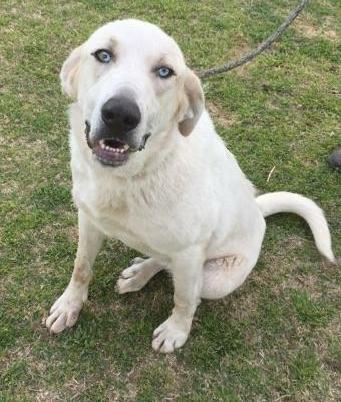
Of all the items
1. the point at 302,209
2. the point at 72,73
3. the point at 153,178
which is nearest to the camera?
the point at 72,73

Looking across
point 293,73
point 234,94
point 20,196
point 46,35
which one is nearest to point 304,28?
point 293,73

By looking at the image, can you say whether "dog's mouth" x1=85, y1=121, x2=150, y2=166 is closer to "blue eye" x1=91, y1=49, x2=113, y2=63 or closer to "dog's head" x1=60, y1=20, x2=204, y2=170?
"dog's head" x1=60, y1=20, x2=204, y2=170

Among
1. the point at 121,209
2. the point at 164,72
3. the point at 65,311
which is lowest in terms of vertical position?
the point at 65,311

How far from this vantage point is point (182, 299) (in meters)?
3.23

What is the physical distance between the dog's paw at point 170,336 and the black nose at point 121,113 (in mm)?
1524

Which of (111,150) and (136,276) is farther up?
(111,150)

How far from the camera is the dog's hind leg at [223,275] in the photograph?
330cm

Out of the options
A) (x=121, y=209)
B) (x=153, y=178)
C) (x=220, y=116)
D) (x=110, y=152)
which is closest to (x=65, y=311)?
(x=121, y=209)

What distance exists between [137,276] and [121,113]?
161 centimetres

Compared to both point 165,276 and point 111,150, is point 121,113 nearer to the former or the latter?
point 111,150

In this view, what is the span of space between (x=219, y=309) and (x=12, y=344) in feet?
4.19

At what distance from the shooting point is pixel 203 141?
2.90 m

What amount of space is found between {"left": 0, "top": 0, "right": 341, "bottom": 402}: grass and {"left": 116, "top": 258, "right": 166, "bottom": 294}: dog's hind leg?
0.07 m

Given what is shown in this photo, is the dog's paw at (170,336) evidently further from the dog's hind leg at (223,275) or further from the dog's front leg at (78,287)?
the dog's front leg at (78,287)
